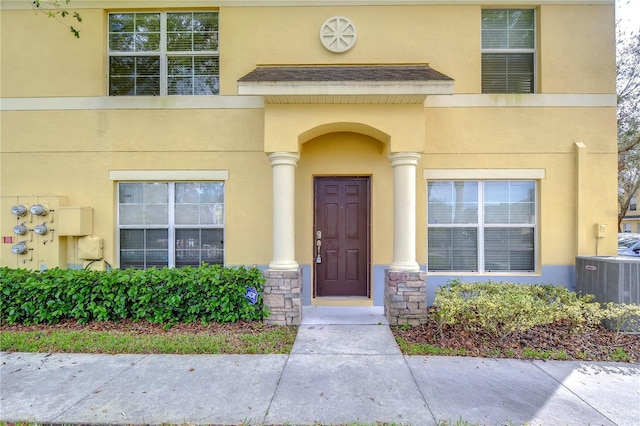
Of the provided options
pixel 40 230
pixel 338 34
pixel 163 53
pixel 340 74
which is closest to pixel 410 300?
pixel 340 74

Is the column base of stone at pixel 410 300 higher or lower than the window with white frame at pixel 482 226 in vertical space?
lower

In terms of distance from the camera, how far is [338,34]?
6223 mm

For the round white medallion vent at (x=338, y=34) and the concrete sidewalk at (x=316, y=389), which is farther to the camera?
the round white medallion vent at (x=338, y=34)

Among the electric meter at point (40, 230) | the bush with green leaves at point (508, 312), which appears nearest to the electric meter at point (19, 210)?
the electric meter at point (40, 230)

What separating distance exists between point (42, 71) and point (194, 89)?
2.89 m

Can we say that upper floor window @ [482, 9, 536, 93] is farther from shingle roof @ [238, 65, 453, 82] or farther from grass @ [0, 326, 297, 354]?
grass @ [0, 326, 297, 354]

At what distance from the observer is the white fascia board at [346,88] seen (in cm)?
505

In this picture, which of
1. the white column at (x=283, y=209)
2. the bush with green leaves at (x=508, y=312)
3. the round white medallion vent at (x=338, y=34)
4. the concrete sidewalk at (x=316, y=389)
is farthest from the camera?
the round white medallion vent at (x=338, y=34)

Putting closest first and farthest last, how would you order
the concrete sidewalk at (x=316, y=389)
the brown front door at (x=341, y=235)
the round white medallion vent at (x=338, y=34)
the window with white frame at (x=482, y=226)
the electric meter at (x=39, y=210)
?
the concrete sidewalk at (x=316, y=389) < the electric meter at (x=39, y=210) < the round white medallion vent at (x=338, y=34) < the window with white frame at (x=482, y=226) < the brown front door at (x=341, y=235)

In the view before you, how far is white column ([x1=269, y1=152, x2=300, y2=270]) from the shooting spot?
18.0 ft

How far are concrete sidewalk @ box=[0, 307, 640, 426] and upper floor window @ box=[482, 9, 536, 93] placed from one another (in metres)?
4.96

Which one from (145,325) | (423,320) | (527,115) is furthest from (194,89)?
(527,115)

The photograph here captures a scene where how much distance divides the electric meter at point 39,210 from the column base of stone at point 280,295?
14.2 ft

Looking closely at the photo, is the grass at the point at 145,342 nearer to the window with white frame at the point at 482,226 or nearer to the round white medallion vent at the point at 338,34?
the window with white frame at the point at 482,226
